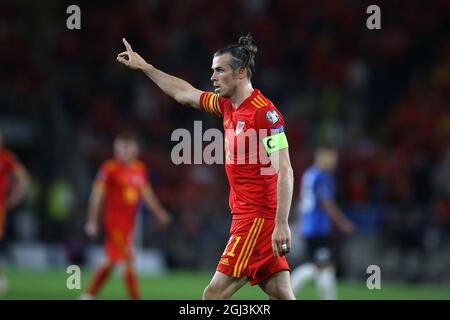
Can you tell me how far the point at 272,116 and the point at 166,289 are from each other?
7217 mm

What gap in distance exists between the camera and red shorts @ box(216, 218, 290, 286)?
6480 millimetres

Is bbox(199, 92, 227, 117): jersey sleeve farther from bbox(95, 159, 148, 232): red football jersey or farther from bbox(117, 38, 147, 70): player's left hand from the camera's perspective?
bbox(95, 159, 148, 232): red football jersey

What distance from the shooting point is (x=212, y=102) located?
268 inches

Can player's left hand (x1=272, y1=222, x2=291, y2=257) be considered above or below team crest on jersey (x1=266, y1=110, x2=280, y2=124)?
below

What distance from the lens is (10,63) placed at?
21625mm

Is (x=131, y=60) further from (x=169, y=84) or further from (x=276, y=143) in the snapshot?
(x=276, y=143)

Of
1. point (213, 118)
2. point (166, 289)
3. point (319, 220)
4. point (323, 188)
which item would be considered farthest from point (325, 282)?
point (213, 118)

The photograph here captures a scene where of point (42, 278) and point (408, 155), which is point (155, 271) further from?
point (408, 155)

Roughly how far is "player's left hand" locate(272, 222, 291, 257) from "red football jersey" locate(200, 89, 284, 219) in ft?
1.36

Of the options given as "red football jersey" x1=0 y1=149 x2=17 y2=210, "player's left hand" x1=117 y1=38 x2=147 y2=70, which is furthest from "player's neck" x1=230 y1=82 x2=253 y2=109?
"red football jersey" x1=0 y1=149 x2=17 y2=210

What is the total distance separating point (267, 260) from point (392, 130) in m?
12.4

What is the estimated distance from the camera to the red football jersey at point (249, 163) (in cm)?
647

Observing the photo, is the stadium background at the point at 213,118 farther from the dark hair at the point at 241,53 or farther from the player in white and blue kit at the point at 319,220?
the dark hair at the point at 241,53
